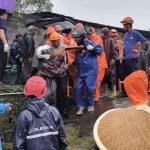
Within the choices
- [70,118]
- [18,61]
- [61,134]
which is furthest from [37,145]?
[18,61]

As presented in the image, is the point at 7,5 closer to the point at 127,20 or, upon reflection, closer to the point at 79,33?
the point at 79,33

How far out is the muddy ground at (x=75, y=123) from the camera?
774 cm

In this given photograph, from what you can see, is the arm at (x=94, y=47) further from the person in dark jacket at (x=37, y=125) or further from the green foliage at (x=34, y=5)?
the green foliage at (x=34, y=5)

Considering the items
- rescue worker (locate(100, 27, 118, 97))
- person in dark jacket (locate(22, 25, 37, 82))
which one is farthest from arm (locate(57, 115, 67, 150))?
person in dark jacket (locate(22, 25, 37, 82))

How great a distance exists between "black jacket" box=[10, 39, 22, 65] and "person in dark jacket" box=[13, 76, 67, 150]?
21.0 feet

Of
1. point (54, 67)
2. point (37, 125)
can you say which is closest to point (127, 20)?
point (54, 67)

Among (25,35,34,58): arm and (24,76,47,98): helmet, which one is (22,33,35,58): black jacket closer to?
(25,35,34,58): arm

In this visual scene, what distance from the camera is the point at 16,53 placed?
11625 mm

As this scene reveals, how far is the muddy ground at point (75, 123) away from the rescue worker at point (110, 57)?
850 mm

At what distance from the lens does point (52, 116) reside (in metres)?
5.07

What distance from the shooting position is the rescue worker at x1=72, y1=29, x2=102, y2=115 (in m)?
8.64

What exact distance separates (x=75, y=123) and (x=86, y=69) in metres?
1.02

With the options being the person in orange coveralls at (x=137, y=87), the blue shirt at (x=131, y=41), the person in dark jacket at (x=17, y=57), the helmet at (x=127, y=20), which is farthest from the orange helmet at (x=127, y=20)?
the person in orange coveralls at (x=137, y=87)

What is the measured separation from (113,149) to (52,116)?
2.32 meters
